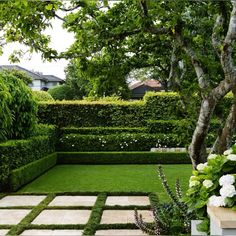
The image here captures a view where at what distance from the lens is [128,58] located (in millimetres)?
5020

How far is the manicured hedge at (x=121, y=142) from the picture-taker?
13625mm

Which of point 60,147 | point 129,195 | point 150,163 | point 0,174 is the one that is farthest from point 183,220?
point 60,147

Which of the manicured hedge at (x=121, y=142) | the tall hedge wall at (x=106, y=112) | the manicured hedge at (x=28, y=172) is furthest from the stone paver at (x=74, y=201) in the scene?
the tall hedge wall at (x=106, y=112)

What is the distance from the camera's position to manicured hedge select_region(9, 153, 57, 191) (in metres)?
8.07

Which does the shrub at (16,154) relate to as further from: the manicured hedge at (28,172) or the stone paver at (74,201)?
the stone paver at (74,201)

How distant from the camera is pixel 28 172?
29.6 ft

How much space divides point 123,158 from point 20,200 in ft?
20.0

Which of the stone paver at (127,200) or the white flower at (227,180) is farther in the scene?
the stone paver at (127,200)

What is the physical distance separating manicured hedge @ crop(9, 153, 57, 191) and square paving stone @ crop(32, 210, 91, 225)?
2.04 meters

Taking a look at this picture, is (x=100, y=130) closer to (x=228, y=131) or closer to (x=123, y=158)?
(x=123, y=158)

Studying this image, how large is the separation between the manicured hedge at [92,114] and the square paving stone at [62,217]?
8.75 meters

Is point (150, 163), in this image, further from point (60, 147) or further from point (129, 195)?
point (129, 195)

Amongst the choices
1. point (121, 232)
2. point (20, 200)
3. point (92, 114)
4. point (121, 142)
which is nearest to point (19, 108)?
point (20, 200)

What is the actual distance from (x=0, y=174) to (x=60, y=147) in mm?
6005
